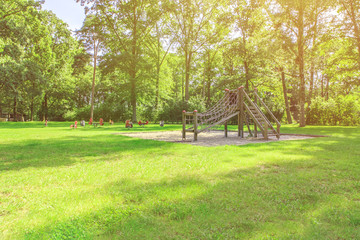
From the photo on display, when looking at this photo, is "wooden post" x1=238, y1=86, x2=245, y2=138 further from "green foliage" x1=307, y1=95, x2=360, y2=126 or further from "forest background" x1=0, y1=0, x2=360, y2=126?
"green foliage" x1=307, y1=95, x2=360, y2=126

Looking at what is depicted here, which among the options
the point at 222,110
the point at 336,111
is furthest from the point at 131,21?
the point at 336,111

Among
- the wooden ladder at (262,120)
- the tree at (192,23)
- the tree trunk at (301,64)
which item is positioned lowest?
the wooden ladder at (262,120)

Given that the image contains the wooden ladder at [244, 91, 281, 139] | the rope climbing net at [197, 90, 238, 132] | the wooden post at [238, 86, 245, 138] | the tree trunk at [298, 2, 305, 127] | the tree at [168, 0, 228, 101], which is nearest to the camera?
the wooden ladder at [244, 91, 281, 139]

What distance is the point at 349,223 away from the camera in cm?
227

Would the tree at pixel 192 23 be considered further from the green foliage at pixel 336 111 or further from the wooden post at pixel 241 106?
the wooden post at pixel 241 106

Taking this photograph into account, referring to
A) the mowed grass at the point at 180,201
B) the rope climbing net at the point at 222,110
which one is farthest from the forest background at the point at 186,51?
the mowed grass at the point at 180,201

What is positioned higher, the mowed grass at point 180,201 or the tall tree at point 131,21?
the tall tree at point 131,21

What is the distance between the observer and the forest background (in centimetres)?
2003

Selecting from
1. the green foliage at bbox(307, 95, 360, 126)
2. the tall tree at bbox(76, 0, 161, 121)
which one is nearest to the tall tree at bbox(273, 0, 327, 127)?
the green foliage at bbox(307, 95, 360, 126)

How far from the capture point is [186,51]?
2819cm

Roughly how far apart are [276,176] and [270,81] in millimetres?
30202

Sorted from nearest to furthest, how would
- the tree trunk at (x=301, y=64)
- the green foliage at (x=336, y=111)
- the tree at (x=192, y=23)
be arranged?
1. the tree trunk at (x=301, y=64)
2. the green foliage at (x=336, y=111)
3. the tree at (x=192, y=23)

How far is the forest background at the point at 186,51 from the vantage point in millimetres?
20031

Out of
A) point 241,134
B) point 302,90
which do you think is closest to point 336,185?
point 241,134
